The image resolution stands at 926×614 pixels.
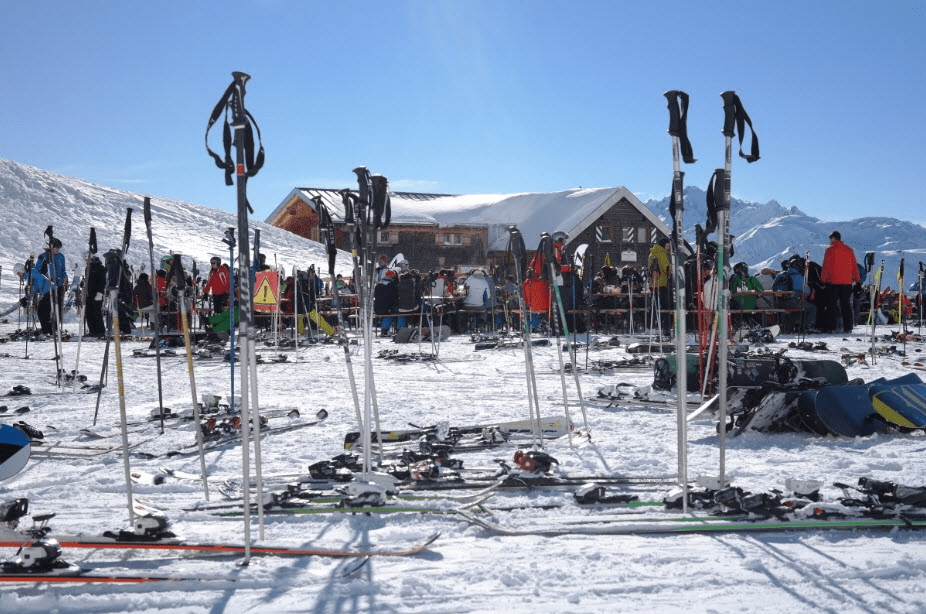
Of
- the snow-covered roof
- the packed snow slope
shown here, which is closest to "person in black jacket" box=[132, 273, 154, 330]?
the packed snow slope

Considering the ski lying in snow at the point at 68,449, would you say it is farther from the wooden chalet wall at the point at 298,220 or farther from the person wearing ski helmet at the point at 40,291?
the wooden chalet wall at the point at 298,220

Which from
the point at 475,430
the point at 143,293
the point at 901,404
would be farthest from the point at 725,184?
the point at 143,293

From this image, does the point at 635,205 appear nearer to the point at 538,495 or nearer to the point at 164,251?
the point at 164,251

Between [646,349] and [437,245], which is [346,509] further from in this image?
[437,245]

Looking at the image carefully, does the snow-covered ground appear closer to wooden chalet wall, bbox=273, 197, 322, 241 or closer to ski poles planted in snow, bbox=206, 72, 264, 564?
ski poles planted in snow, bbox=206, 72, 264, 564

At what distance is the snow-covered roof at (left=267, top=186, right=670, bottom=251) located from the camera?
34344 millimetres

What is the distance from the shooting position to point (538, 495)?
379cm

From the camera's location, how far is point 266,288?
1366cm

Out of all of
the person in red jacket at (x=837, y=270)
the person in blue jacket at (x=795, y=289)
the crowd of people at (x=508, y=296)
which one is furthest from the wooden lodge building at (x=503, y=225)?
the person in red jacket at (x=837, y=270)

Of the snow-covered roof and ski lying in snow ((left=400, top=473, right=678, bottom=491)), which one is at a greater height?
the snow-covered roof

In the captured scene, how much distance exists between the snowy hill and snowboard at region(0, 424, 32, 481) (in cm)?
2805

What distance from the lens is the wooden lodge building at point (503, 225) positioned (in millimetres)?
34594

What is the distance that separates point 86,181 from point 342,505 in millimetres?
45854

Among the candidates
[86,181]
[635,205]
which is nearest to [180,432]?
[635,205]
